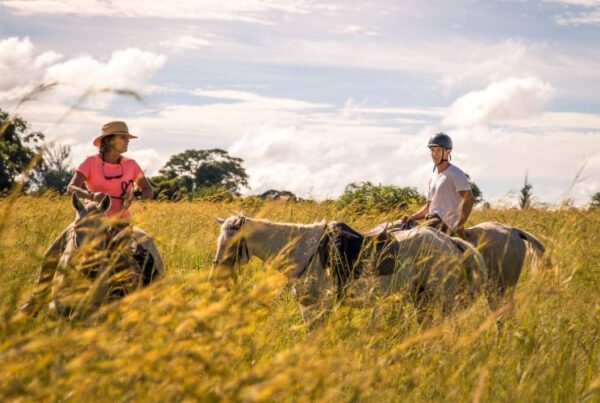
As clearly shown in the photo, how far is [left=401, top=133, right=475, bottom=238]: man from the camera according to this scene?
7309mm

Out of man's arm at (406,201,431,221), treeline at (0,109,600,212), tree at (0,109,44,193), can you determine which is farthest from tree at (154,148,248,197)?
man's arm at (406,201,431,221)

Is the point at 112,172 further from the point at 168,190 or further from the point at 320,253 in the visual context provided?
the point at 168,190

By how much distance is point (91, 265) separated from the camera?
3.01 meters

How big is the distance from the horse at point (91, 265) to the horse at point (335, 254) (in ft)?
2.82

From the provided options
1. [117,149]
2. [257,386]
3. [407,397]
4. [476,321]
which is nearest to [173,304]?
[257,386]

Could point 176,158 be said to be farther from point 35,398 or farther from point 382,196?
point 35,398

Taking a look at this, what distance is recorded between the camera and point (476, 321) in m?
5.00

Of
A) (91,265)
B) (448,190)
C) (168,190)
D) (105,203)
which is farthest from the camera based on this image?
(168,190)

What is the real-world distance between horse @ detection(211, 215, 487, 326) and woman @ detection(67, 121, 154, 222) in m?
1.07

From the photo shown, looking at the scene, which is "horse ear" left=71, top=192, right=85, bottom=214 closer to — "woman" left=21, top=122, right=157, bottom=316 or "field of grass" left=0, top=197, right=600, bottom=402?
"field of grass" left=0, top=197, right=600, bottom=402

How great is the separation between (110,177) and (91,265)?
137 inches

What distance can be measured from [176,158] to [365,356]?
74.7m

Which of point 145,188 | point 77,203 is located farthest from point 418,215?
point 77,203

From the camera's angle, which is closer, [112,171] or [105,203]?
[105,203]
